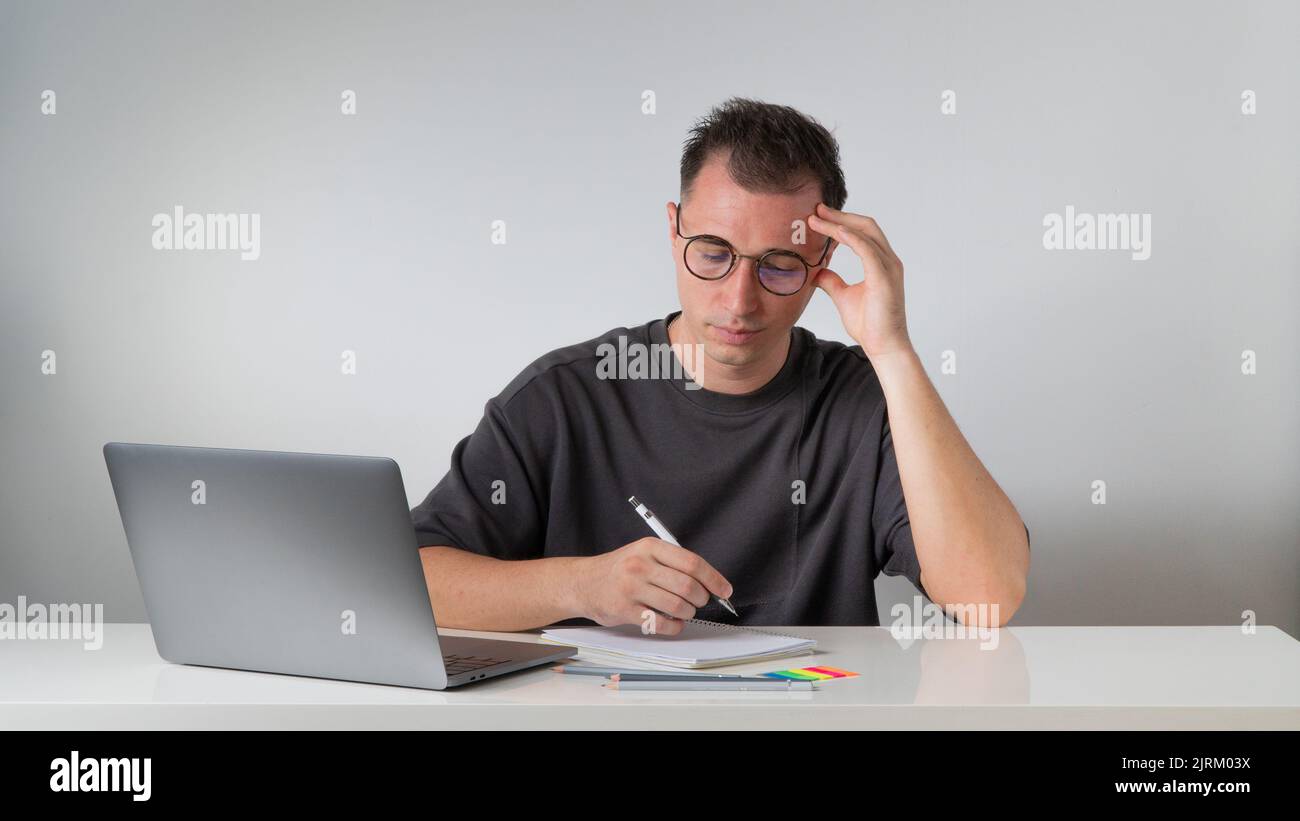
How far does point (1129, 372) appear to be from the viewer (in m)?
2.83

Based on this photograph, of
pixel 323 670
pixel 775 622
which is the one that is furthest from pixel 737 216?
pixel 323 670

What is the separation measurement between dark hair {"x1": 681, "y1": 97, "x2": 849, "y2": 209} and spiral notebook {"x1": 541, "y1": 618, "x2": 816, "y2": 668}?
70 cm

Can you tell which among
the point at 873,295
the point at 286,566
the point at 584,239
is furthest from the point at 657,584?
the point at 584,239

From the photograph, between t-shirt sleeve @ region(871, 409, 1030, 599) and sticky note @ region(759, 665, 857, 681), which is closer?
sticky note @ region(759, 665, 857, 681)

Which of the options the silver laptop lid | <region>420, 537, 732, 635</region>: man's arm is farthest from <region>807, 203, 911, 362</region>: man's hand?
the silver laptop lid

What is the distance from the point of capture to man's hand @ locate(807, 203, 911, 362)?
1.74m

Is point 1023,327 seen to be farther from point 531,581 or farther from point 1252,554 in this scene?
point 531,581

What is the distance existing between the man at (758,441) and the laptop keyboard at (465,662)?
34 cm

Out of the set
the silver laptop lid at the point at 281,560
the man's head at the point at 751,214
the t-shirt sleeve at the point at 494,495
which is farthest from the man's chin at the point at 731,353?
the silver laptop lid at the point at 281,560

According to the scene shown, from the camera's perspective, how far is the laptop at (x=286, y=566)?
1173mm

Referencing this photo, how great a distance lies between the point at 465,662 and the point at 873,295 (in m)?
0.80

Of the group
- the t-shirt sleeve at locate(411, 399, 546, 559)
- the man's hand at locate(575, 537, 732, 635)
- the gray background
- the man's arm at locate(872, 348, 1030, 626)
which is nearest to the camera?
the man's hand at locate(575, 537, 732, 635)

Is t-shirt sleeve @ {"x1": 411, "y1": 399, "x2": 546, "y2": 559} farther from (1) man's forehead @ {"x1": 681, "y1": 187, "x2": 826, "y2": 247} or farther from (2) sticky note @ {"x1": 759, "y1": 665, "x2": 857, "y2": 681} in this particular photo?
(2) sticky note @ {"x1": 759, "y1": 665, "x2": 857, "y2": 681}

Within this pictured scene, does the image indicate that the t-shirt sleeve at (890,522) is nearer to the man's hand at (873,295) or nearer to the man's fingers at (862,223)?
the man's hand at (873,295)
